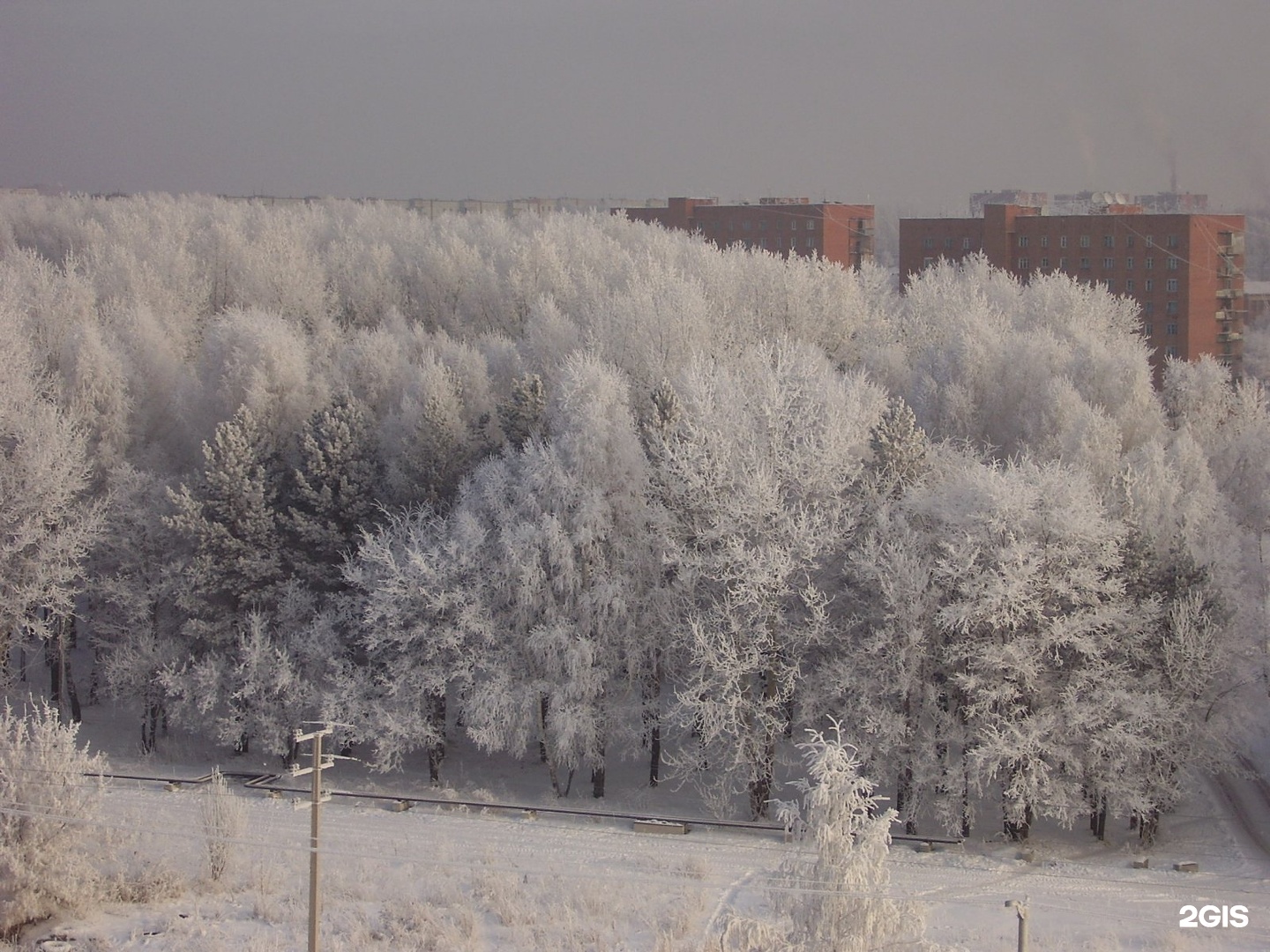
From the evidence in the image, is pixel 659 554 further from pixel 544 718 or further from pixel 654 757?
pixel 654 757

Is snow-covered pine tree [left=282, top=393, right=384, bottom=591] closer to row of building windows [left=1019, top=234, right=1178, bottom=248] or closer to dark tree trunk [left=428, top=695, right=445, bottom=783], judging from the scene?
dark tree trunk [left=428, top=695, right=445, bottom=783]

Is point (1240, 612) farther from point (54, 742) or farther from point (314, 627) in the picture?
point (54, 742)

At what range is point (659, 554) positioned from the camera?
2331cm

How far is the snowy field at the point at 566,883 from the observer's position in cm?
1461

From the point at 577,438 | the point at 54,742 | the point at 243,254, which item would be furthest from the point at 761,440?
the point at 243,254

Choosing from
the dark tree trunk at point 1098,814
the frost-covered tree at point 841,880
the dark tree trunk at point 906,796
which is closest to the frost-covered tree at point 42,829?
the frost-covered tree at point 841,880

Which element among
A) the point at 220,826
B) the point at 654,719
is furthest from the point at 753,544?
the point at 220,826

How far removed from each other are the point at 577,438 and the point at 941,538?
6.73 meters

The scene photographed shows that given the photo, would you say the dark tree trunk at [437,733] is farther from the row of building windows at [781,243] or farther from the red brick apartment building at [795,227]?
the row of building windows at [781,243]

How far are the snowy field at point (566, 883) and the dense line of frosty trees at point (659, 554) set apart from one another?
57.8 inches

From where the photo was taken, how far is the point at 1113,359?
1299 inches

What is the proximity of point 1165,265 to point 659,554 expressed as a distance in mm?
36391

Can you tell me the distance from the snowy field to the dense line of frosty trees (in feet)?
4.82

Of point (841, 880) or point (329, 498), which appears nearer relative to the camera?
point (841, 880)
